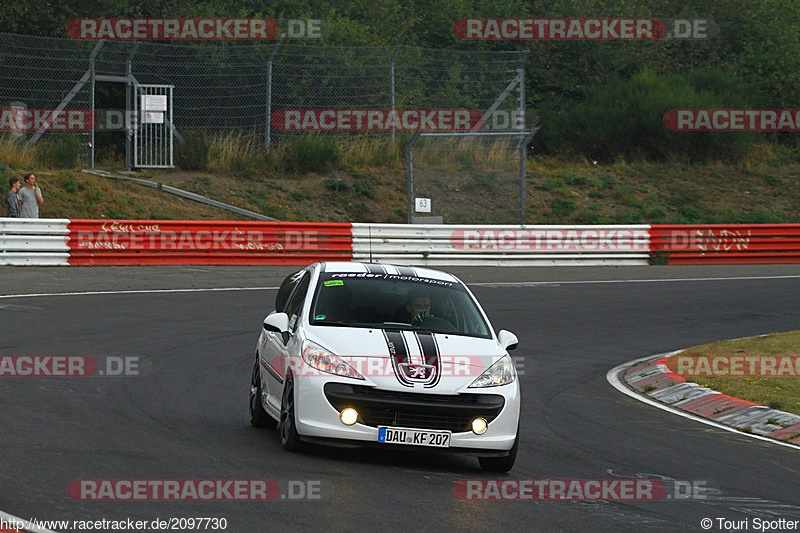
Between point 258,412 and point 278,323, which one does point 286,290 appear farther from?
point 278,323

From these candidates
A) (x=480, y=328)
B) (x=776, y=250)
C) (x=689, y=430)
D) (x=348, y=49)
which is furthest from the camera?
(x=348, y=49)

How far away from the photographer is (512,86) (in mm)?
30953

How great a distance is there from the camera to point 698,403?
12.5m

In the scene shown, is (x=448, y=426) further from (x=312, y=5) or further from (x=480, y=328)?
(x=312, y=5)

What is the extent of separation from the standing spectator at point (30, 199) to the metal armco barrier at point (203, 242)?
1081 mm

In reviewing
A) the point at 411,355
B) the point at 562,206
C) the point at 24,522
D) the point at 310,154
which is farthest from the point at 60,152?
the point at 24,522

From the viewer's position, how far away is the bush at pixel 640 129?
3919cm

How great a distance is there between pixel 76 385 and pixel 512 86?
838 inches

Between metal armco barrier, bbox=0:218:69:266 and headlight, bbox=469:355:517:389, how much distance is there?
15.5m

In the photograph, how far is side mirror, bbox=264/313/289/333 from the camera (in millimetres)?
9121

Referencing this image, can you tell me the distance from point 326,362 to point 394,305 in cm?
115

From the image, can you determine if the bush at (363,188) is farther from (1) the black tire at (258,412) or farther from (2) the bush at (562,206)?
(1) the black tire at (258,412)

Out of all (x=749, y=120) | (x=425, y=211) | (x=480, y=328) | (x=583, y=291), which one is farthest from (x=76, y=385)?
(x=749, y=120)

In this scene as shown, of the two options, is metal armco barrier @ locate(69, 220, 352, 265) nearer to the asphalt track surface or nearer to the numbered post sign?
the asphalt track surface
